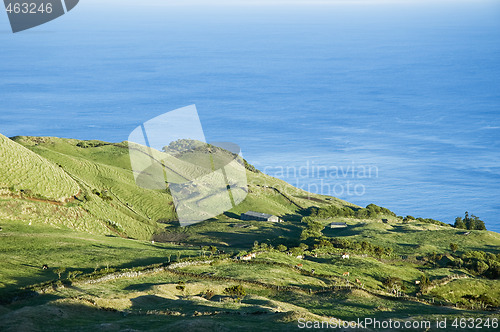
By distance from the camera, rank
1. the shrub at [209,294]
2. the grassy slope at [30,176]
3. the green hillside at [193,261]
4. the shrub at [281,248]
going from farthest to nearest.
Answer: the grassy slope at [30,176] → the shrub at [281,248] → the shrub at [209,294] → the green hillside at [193,261]

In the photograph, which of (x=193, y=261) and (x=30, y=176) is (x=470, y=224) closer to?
(x=193, y=261)

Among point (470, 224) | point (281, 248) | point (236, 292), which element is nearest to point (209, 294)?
point (236, 292)

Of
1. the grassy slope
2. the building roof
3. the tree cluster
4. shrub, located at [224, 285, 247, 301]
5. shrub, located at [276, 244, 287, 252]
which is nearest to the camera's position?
shrub, located at [224, 285, 247, 301]

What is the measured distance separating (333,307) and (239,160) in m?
110

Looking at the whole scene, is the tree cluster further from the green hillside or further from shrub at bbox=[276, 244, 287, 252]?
shrub at bbox=[276, 244, 287, 252]

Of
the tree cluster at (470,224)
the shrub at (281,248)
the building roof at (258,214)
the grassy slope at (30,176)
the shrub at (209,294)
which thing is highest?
the grassy slope at (30,176)

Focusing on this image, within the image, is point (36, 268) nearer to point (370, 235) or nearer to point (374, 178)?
point (370, 235)

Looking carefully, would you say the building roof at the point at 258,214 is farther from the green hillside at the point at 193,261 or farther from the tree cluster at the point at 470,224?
the tree cluster at the point at 470,224

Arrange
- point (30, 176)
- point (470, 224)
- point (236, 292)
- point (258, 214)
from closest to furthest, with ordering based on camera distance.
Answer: point (236, 292)
point (30, 176)
point (258, 214)
point (470, 224)

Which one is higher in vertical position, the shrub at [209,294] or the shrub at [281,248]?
the shrub at [281,248]

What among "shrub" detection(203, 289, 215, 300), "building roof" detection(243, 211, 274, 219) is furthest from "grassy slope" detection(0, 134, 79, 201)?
"shrub" detection(203, 289, 215, 300)

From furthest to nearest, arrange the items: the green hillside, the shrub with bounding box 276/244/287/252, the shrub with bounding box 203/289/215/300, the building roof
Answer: the building roof → the shrub with bounding box 276/244/287/252 → the shrub with bounding box 203/289/215/300 → the green hillside

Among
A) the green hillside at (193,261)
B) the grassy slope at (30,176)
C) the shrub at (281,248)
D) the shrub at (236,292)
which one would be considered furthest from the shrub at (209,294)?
the grassy slope at (30,176)

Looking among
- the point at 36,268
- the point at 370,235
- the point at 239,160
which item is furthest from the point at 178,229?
the point at 239,160
